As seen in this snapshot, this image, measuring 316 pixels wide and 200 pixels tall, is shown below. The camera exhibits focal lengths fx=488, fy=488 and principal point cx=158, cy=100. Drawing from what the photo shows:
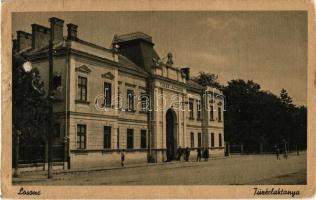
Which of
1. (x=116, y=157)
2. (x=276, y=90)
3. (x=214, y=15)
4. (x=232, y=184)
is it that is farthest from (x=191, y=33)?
(x=116, y=157)

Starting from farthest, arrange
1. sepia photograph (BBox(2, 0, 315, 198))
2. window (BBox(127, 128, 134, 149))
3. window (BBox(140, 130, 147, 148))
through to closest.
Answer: window (BBox(140, 130, 147, 148)) < window (BBox(127, 128, 134, 149)) < sepia photograph (BBox(2, 0, 315, 198))

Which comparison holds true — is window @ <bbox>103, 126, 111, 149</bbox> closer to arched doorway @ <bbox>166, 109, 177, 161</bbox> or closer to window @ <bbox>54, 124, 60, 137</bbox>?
window @ <bbox>54, 124, 60, 137</bbox>

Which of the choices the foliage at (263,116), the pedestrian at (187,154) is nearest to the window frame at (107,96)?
the foliage at (263,116)

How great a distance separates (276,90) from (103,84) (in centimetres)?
531

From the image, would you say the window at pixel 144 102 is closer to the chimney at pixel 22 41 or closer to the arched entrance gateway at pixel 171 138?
the arched entrance gateway at pixel 171 138

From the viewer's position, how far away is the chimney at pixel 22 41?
10589 mm

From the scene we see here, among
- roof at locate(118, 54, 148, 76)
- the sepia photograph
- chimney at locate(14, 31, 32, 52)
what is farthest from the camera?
roof at locate(118, 54, 148, 76)

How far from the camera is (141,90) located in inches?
633

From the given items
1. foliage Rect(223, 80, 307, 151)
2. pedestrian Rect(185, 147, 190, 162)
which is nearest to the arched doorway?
pedestrian Rect(185, 147, 190, 162)

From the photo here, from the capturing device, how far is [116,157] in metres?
15.3

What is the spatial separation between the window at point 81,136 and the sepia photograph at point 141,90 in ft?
0.11

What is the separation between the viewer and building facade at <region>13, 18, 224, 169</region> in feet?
42.7

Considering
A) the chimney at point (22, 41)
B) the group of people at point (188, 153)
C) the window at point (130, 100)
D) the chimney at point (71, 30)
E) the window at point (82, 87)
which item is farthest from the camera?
the group of people at point (188, 153)

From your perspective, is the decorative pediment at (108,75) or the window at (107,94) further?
the decorative pediment at (108,75)
